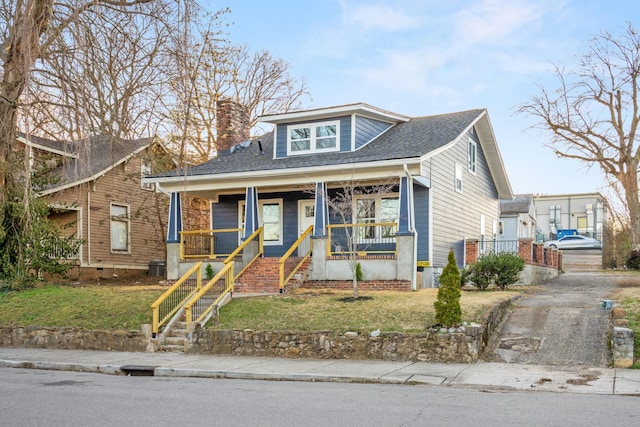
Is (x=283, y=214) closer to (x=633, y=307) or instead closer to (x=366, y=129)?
(x=366, y=129)

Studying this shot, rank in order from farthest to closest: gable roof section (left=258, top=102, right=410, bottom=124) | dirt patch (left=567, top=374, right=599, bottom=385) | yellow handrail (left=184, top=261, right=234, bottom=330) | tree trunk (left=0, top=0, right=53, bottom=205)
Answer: gable roof section (left=258, top=102, right=410, bottom=124)
yellow handrail (left=184, top=261, right=234, bottom=330)
tree trunk (left=0, top=0, right=53, bottom=205)
dirt patch (left=567, top=374, right=599, bottom=385)

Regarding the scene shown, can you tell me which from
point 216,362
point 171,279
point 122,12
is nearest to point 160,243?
point 171,279

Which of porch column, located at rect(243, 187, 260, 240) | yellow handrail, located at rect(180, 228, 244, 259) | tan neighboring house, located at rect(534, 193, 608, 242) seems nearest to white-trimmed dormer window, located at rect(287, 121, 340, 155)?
porch column, located at rect(243, 187, 260, 240)

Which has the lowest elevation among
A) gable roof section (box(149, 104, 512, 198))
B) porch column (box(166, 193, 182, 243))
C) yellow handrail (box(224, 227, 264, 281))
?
yellow handrail (box(224, 227, 264, 281))

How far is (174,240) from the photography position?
2200cm

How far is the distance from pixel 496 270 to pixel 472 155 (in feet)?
26.2

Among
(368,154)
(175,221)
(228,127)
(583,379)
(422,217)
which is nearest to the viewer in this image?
(583,379)

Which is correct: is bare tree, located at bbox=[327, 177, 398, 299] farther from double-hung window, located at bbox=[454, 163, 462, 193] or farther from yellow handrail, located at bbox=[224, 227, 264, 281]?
double-hung window, located at bbox=[454, 163, 462, 193]

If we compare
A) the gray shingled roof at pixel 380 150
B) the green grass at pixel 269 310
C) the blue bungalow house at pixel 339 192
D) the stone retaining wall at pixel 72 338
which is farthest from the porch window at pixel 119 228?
the stone retaining wall at pixel 72 338

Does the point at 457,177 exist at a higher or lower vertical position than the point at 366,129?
lower

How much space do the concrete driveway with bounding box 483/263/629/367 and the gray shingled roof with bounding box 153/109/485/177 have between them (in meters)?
5.69

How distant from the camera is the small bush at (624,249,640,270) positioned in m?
30.3

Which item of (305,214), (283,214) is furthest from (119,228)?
(305,214)

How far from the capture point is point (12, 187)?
2008cm
